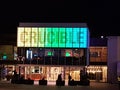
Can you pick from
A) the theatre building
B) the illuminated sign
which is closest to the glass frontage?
the theatre building

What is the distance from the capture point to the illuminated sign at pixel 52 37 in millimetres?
62406

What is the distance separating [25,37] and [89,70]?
59.0ft

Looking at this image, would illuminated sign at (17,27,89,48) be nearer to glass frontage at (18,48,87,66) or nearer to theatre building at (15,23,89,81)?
theatre building at (15,23,89,81)

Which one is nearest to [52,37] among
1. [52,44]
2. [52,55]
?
[52,44]

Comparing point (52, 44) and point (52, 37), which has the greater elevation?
point (52, 37)

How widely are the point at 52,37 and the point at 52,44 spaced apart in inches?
42.1

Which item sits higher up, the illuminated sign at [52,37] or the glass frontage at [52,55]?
the illuminated sign at [52,37]

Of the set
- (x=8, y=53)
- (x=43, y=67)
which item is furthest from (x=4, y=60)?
(x=43, y=67)

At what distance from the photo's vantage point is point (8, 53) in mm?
75125

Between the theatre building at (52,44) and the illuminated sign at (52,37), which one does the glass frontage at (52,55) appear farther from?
the illuminated sign at (52,37)

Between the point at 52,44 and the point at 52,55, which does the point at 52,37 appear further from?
the point at 52,55

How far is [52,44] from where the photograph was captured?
206 feet

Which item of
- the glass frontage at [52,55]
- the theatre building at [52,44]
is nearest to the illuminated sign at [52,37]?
the theatre building at [52,44]

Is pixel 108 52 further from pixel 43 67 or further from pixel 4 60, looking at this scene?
pixel 4 60
